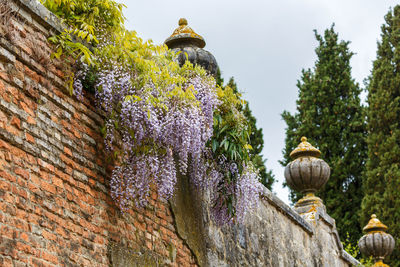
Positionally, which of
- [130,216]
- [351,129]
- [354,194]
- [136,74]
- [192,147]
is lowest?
[130,216]

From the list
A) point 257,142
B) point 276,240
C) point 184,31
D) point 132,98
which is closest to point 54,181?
point 132,98

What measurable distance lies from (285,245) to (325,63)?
12.5 m

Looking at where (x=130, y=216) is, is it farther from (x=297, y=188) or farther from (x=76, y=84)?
(x=297, y=188)

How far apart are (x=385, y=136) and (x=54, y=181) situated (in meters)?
13.7

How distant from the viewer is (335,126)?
60.3 ft

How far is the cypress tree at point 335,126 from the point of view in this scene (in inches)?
673

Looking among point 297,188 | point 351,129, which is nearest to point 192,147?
point 297,188

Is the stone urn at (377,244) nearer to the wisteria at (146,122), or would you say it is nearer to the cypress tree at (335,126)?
the cypress tree at (335,126)

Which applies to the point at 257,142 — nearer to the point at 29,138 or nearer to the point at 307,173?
the point at 307,173

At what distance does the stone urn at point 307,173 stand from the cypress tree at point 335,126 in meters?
7.52

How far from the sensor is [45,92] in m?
4.39

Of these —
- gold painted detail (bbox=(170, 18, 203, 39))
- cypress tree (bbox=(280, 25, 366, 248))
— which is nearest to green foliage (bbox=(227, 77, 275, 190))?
cypress tree (bbox=(280, 25, 366, 248))

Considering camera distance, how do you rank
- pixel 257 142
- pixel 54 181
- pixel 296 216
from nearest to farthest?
pixel 54 181 → pixel 296 216 → pixel 257 142

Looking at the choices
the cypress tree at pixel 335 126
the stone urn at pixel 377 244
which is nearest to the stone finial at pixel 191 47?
the stone urn at pixel 377 244
